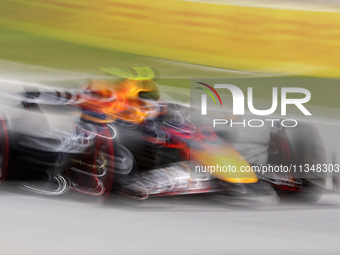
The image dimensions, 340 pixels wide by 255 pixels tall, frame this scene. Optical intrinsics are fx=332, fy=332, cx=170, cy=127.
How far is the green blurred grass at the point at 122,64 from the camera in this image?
2035 mm

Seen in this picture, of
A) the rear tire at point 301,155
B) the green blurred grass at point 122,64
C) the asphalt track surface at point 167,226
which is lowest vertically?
the asphalt track surface at point 167,226

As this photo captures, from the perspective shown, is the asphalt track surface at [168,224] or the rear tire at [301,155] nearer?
the asphalt track surface at [168,224]

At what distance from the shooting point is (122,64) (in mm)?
2180

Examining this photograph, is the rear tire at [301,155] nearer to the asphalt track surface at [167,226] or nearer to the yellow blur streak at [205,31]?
the asphalt track surface at [167,226]

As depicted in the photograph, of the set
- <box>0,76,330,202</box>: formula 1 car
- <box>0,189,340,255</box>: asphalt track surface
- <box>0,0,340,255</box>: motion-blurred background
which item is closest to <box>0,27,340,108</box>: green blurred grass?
<box>0,0,340,255</box>: motion-blurred background

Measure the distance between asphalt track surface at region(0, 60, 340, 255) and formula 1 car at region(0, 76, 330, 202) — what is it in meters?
0.08

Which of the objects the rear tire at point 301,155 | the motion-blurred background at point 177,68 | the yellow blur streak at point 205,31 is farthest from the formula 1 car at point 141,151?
the yellow blur streak at point 205,31

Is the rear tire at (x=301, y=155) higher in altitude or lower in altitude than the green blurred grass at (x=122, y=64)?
lower

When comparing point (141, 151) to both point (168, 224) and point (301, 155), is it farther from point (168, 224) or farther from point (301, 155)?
point (301, 155)

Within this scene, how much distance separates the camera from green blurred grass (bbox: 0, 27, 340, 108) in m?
→ 2.04

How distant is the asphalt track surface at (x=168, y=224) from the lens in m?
1.65

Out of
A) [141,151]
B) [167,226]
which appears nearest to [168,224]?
[167,226]

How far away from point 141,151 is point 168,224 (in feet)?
1.49

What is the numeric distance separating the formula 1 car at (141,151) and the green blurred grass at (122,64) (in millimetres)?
160
